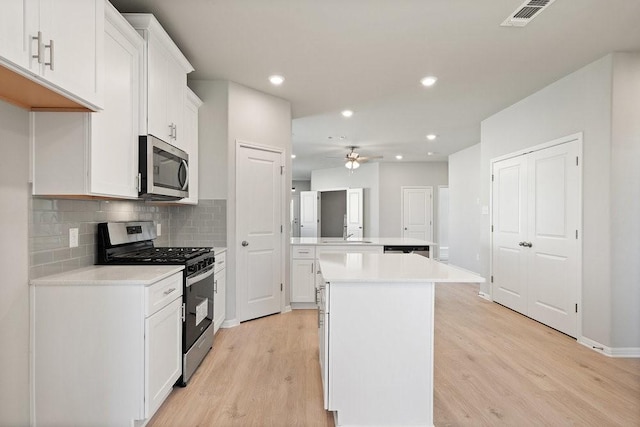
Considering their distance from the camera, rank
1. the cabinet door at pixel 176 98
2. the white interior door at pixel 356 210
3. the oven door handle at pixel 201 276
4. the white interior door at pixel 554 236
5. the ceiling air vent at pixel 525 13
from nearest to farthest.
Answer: the ceiling air vent at pixel 525 13
the oven door handle at pixel 201 276
the cabinet door at pixel 176 98
the white interior door at pixel 554 236
the white interior door at pixel 356 210

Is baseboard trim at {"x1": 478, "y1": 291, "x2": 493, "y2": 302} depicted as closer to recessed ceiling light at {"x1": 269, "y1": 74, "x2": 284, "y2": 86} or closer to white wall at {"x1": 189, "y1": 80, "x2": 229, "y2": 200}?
white wall at {"x1": 189, "y1": 80, "x2": 229, "y2": 200}

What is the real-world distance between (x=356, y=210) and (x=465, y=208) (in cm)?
291

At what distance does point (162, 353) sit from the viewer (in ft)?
7.09

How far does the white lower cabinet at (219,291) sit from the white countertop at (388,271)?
122 centimetres

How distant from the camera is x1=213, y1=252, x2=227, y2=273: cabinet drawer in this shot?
3.51 meters

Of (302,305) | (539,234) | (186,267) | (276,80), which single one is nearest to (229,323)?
(302,305)

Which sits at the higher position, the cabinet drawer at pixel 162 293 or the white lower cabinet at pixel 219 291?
the cabinet drawer at pixel 162 293

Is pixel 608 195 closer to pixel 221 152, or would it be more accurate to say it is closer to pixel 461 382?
pixel 461 382

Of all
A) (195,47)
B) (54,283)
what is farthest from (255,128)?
(54,283)

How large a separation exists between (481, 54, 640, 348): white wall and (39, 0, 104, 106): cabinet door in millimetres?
3912

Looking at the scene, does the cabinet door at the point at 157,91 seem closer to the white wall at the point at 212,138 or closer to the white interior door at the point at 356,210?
the white wall at the point at 212,138

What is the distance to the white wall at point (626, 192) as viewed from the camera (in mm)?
3201

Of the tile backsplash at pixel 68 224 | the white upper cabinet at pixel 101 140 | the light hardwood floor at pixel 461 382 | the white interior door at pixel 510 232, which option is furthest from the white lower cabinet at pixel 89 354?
the white interior door at pixel 510 232

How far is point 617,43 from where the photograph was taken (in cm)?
305
